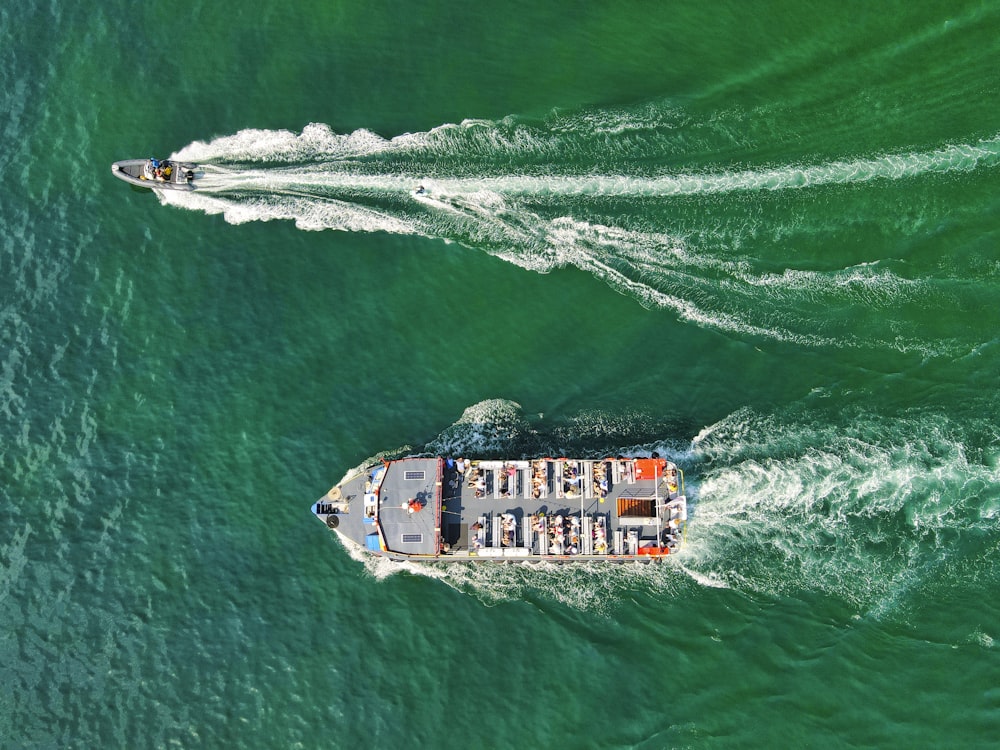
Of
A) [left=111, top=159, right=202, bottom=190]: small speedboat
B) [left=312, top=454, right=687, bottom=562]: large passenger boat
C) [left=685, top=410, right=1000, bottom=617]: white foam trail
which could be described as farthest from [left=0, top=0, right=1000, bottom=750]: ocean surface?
[left=312, top=454, right=687, bottom=562]: large passenger boat

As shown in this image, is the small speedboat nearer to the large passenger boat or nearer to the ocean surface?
the ocean surface

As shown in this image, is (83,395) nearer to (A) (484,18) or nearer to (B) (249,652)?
(B) (249,652)

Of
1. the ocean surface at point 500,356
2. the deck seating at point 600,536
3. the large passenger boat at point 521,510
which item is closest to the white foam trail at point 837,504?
the ocean surface at point 500,356

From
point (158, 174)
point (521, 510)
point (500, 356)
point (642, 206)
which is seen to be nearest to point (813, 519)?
point (521, 510)

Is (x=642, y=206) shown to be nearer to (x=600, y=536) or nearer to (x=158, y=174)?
(x=600, y=536)

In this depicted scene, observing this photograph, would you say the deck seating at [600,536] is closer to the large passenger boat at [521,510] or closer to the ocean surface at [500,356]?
the large passenger boat at [521,510]

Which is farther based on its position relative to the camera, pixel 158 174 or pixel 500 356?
pixel 158 174
